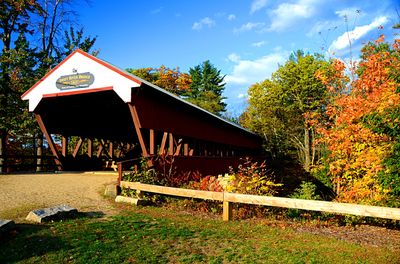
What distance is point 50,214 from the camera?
6543 millimetres

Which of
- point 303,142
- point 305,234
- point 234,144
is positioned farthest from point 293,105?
point 305,234

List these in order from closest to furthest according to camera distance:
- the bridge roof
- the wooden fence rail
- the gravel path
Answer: the wooden fence rail
the gravel path
the bridge roof

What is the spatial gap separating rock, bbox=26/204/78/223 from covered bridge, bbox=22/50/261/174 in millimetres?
4393

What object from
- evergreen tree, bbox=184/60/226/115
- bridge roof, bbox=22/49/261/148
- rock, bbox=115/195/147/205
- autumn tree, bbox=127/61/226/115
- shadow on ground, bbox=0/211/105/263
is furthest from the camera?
evergreen tree, bbox=184/60/226/115

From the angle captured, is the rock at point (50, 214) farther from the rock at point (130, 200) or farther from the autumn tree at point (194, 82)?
the autumn tree at point (194, 82)

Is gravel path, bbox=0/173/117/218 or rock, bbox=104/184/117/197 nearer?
gravel path, bbox=0/173/117/218

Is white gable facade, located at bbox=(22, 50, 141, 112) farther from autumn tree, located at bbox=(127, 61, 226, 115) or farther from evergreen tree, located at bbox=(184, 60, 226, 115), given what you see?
evergreen tree, located at bbox=(184, 60, 226, 115)

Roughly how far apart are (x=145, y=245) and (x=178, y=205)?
12.5 feet

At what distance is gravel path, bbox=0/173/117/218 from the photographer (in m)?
8.09

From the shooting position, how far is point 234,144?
22.9 meters

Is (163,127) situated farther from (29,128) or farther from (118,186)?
(29,128)

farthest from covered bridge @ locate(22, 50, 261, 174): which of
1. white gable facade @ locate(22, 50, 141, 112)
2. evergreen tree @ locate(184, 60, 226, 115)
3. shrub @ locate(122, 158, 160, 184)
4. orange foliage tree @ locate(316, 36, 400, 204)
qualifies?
evergreen tree @ locate(184, 60, 226, 115)

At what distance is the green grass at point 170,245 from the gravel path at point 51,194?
1722 mm

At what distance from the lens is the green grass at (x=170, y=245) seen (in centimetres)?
478
